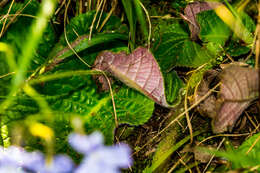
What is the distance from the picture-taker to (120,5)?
1061 mm

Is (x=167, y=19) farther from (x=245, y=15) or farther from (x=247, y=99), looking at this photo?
(x=247, y=99)

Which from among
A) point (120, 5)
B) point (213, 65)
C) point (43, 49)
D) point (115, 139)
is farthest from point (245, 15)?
point (43, 49)

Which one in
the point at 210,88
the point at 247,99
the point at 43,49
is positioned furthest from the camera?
the point at 43,49

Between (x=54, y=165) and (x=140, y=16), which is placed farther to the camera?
(x=140, y=16)

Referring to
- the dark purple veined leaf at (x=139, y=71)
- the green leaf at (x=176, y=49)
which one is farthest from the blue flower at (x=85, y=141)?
the green leaf at (x=176, y=49)

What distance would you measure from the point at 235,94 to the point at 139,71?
10.7 inches

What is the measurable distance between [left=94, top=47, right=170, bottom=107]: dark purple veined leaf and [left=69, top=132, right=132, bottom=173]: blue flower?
Answer: 0.59 ft

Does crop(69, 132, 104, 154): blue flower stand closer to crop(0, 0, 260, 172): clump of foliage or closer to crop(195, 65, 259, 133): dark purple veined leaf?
crop(0, 0, 260, 172): clump of foliage

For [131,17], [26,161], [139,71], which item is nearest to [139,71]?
[139,71]

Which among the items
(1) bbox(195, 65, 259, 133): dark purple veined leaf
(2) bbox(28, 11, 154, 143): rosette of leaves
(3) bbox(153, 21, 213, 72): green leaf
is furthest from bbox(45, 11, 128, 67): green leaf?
(1) bbox(195, 65, 259, 133): dark purple veined leaf

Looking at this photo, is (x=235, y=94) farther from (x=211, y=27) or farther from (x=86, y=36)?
(x=86, y=36)

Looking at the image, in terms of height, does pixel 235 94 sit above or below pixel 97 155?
above

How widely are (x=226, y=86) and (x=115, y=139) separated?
351 millimetres

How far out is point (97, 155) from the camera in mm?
813
